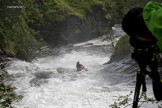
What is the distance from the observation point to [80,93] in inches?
512

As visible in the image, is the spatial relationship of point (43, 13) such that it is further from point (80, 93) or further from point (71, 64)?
Result: point (80, 93)

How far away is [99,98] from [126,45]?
6.42 metres

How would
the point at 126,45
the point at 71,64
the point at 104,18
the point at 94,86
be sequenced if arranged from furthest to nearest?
the point at 104,18 < the point at 71,64 < the point at 126,45 < the point at 94,86

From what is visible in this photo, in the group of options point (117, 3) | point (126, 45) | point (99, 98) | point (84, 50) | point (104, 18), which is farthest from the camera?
point (117, 3)

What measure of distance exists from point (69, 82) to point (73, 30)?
40.7ft

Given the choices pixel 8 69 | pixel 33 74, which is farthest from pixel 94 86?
pixel 8 69

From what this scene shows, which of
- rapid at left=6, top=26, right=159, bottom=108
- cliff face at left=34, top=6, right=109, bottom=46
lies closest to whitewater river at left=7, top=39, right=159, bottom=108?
rapid at left=6, top=26, right=159, bottom=108

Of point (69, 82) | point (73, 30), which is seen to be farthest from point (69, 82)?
Answer: point (73, 30)

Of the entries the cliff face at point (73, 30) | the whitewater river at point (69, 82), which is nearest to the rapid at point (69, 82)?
the whitewater river at point (69, 82)

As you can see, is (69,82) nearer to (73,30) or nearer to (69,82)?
(69,82)

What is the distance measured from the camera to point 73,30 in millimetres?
27016

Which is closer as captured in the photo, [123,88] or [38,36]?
[123,88]

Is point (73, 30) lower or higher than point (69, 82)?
higher

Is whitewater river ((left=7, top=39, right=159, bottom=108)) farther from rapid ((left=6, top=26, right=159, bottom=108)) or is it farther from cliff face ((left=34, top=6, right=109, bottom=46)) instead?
cliff face ((left=34, top=6, right=109, bottom=46))
